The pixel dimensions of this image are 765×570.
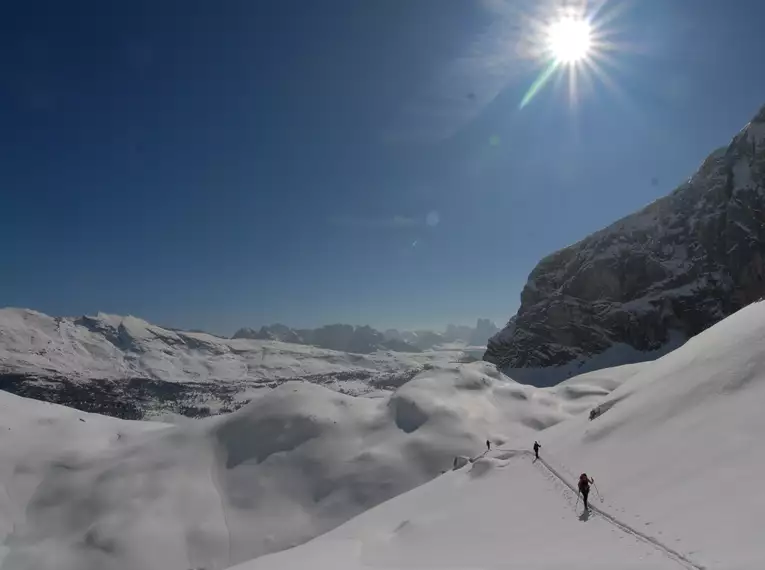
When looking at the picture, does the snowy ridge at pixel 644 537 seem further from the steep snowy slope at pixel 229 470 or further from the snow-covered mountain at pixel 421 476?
the steep snowy slope at pixel 229 470

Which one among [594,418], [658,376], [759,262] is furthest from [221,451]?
[759,262]

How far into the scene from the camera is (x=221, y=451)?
86.6 meters

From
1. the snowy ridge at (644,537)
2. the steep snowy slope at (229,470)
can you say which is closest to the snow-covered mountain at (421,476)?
the snowy ridge at (644,537)

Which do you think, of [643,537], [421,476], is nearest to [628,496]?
[643,537]

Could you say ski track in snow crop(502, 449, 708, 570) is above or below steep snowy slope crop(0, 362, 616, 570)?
above

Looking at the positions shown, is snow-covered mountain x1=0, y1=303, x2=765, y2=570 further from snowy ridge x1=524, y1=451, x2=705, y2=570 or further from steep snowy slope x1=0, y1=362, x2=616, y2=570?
steep snowy slope x1=0, y1=362, x2=616, y2=570

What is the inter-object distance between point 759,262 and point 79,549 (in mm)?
244422

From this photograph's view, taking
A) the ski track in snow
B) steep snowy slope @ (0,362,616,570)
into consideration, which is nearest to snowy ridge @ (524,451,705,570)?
the ski track in snow

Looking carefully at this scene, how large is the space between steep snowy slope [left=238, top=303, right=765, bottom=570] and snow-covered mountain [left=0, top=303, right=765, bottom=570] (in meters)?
0.16

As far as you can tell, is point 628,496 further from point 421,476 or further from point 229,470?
point 229,470

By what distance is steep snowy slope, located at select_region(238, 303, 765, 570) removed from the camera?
17188 mm

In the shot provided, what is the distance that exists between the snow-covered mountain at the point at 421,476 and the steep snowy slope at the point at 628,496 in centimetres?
16

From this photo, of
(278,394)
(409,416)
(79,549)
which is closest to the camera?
(79,549)

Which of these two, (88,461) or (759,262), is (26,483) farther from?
(759,262)
